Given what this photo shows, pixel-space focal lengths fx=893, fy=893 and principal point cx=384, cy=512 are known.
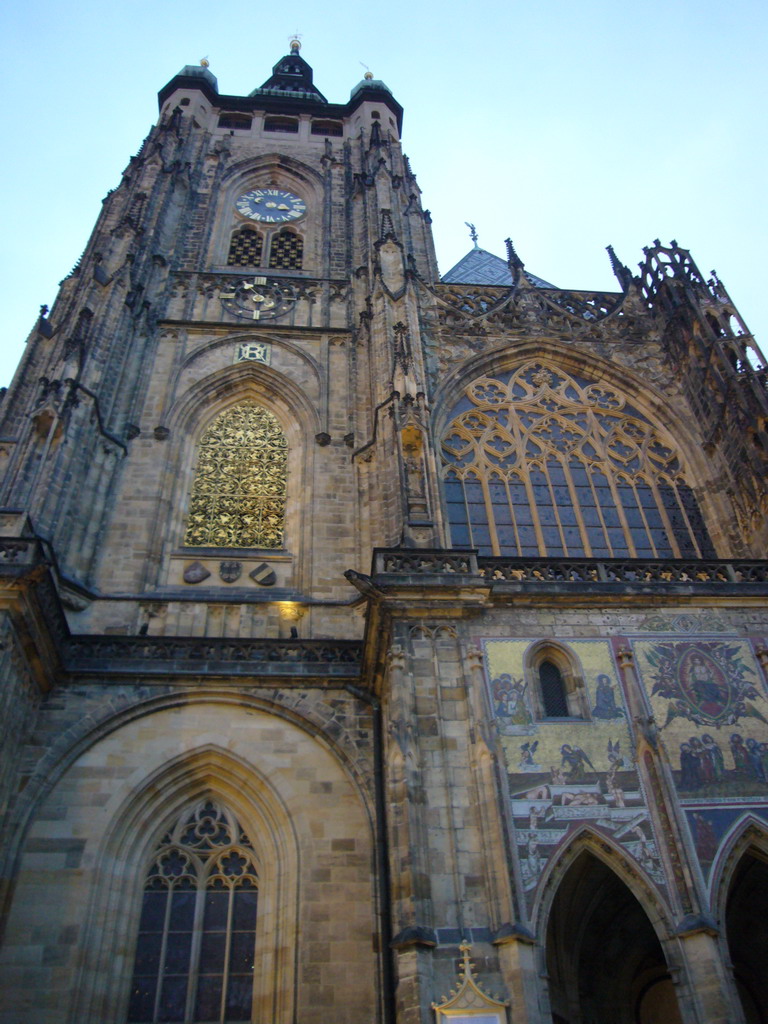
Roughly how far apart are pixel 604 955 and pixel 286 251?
58.5ft

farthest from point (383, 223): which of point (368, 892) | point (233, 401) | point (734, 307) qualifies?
point (368, 892)

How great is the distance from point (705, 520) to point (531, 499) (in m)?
3.25

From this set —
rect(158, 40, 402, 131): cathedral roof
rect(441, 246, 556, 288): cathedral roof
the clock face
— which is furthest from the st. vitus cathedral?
rect(158, 40, 402, 131): cathedral roof

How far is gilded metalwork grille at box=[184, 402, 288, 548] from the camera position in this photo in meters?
15.7

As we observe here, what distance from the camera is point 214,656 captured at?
1328 centimetres

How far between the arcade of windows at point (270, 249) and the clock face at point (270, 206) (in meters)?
0.56

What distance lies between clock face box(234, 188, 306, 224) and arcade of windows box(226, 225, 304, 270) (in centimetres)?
56

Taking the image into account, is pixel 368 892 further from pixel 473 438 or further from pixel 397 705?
pixel 473 438

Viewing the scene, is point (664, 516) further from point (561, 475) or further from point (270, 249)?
point (270, 249)

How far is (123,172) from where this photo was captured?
2292cm

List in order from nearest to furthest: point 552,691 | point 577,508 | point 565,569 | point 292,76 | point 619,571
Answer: point 552,691
point 565,569
point 619,571
point 577,508
point 292,76

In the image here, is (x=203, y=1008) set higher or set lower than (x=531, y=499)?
lower

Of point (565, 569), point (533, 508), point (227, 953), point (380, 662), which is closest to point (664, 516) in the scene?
point (533, 508)

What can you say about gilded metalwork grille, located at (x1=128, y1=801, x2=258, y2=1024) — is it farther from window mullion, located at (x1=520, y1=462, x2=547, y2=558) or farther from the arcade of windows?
the arcade of windows
